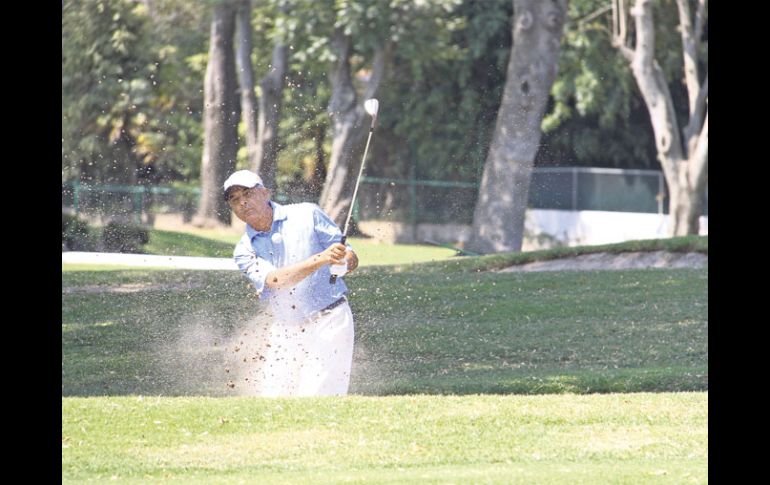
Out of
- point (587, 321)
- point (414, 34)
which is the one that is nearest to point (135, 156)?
point (414, 34)

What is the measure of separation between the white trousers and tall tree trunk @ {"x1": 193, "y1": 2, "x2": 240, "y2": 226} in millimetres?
19692

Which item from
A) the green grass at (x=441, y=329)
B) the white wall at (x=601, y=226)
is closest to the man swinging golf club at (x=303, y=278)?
the green grass at (x=441, y=329)

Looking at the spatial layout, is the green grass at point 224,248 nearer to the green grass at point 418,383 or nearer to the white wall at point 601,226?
the green grass at point 418,383

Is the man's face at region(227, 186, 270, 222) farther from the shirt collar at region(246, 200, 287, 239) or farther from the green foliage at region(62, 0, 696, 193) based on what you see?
the green foliage at region(62, 0, 696, 193)

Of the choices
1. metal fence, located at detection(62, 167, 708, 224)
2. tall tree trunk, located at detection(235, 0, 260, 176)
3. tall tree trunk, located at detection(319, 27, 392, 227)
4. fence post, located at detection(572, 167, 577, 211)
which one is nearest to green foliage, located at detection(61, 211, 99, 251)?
metal fence, located at detection(62, 167, 708, 224)

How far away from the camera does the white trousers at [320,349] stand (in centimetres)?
933

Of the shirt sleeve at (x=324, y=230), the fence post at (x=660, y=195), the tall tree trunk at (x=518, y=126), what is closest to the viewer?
the shirt sleeve at (x=324, y=230)

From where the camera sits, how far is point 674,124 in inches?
1044

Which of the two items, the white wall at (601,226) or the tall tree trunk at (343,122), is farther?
the white wall at (601,226)

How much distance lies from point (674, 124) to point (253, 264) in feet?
60.0

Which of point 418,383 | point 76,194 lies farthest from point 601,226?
point 418,383

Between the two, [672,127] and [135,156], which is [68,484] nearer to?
[672,127]

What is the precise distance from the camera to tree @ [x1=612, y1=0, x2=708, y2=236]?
84.8 feet
